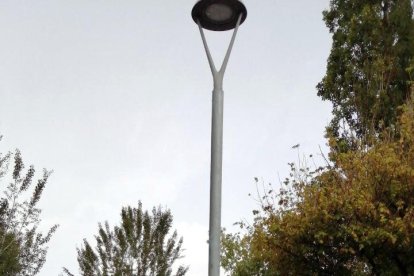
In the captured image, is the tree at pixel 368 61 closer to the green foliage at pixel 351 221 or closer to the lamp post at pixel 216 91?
the green foliage at pixel 351 221

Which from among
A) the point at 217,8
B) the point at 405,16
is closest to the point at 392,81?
the point at 405,16

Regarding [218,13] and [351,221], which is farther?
[351,221]

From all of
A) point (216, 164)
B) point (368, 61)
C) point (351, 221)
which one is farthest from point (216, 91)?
point (368, 61)

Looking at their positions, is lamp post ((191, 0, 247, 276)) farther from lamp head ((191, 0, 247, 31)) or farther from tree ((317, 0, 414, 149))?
tree ((317, 0, 414, 149))

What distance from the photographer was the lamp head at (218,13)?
5.95 m

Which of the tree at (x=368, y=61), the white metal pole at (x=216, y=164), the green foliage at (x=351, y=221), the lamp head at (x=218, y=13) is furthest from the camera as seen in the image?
the tree at (x=368, y=61)

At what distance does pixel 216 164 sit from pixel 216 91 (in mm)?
782

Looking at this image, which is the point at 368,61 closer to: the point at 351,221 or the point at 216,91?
the point at 351,221

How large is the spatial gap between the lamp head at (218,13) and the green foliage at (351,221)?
233 inches

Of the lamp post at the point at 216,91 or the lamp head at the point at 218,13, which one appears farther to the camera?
the lamp head at the point at 218,13

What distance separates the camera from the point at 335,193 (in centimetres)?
1146

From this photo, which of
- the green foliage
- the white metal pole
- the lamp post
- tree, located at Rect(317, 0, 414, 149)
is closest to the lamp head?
the lamp post

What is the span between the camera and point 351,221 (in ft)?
37.0

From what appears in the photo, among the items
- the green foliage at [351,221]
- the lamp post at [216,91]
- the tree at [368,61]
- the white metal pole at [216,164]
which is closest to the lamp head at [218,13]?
the lamp post at [216,91]
